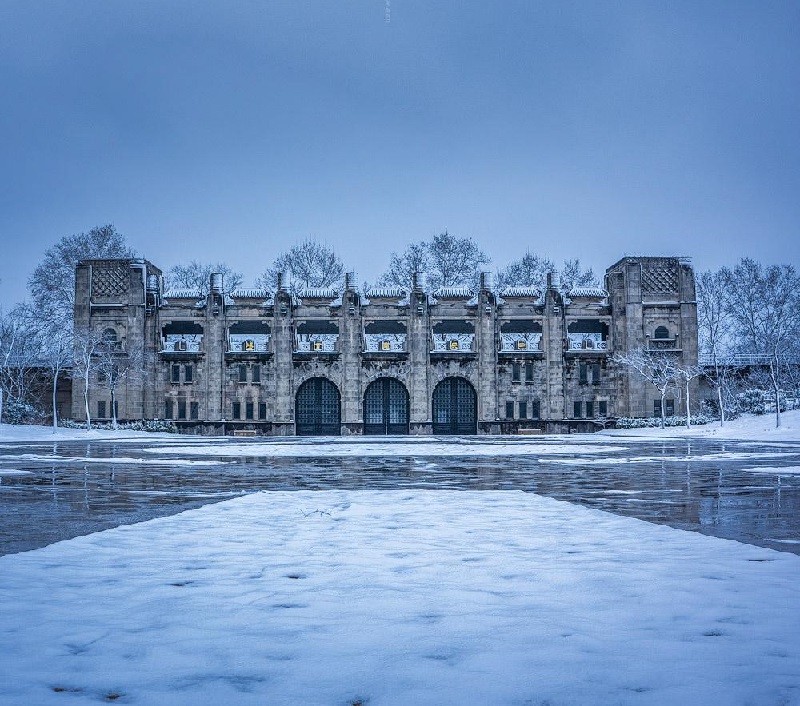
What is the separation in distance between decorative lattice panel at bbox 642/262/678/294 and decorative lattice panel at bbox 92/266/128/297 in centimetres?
3755

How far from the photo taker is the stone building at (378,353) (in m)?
50.2

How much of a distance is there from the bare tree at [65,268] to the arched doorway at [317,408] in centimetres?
1793

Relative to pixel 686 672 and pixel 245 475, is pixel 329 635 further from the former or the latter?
pixel 245 475

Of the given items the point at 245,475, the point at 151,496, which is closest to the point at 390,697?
the point at 151,496

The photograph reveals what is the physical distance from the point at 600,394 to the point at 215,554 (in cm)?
4836

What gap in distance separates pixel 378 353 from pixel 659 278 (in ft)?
70.0

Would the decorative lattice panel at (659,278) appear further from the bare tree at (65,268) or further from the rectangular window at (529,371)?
the bare tree at (65,268)

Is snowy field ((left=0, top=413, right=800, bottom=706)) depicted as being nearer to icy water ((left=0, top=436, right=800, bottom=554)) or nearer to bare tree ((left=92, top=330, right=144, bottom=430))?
icy water ((left=0, top=436, right=800, bottom=554))

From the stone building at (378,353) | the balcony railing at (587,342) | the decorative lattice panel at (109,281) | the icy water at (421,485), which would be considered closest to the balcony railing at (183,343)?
the stone building at (378,353)

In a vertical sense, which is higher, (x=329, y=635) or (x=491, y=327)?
(x=491, y=327)

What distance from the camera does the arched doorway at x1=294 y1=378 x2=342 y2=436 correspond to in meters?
50.4

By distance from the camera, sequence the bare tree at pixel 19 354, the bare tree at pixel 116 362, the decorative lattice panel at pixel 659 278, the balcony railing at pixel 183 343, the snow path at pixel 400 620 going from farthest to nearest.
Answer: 1. the decorative lattice panel at pixel 659 278
2. the balcony railing at pixel 183 343
3. the bare tree at pixel 116 362
4. the bare tree at pixel 19 354
5. the snow path at pixel 400 620

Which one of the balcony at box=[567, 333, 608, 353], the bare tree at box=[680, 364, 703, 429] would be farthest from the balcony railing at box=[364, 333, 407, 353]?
the bare tree at box=[680, 364, 703, 429]

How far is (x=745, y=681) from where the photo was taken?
268cm
